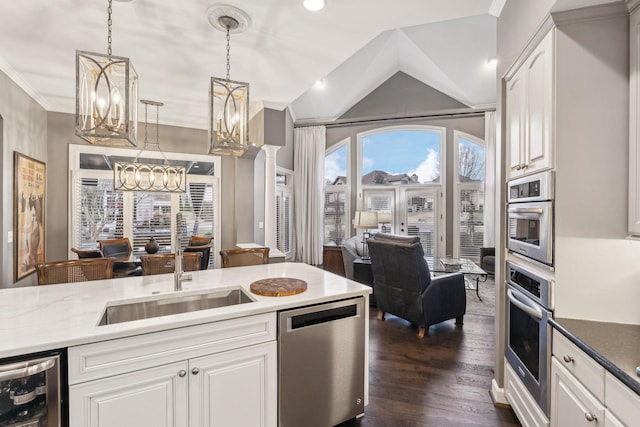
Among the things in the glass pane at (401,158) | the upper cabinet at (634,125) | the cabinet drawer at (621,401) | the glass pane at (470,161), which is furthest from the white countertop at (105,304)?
the glass pane at (470,161)

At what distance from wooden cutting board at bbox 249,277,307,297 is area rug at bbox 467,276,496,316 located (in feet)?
10.6

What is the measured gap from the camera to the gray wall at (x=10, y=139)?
123 inches

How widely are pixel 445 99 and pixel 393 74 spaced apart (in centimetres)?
129

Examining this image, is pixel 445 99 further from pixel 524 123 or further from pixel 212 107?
pixel 212 107

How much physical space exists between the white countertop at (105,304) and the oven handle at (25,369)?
0.16 feet

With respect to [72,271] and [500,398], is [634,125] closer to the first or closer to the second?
[500,398]

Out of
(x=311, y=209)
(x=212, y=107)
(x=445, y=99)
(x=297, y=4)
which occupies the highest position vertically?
(x=445, y=99)

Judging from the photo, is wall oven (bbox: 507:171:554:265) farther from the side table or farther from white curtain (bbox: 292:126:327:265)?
white curtain (bbox: 292:126:327:265)

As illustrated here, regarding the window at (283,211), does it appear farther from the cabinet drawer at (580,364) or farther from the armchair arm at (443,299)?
the cabinet drawer at (580,364)

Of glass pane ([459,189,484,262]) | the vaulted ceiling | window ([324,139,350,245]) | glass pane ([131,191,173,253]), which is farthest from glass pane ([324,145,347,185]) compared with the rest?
glass pane ([131,191,173,253])

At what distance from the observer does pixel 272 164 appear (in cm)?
477

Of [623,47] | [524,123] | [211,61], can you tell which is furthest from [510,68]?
[211,61]

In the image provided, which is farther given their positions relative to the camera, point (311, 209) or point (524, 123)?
point (311, 209)

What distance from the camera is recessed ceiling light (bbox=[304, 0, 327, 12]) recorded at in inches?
80.1
